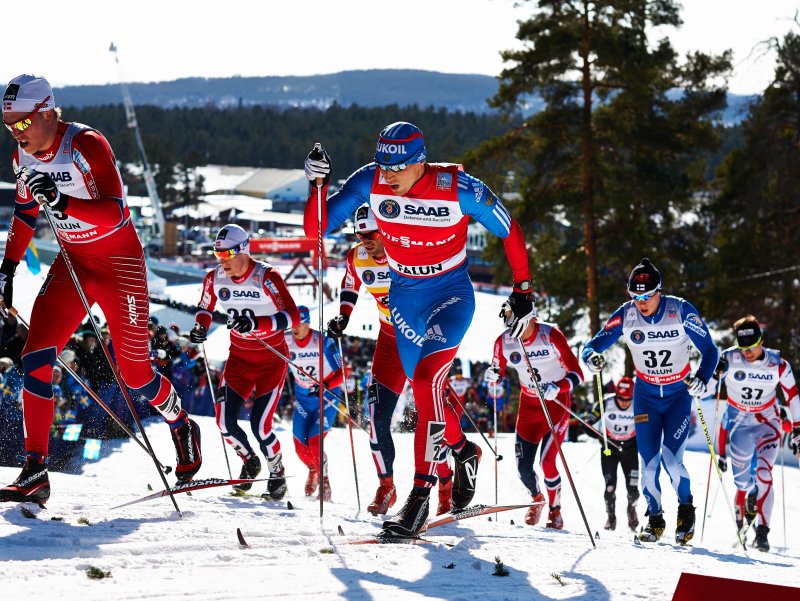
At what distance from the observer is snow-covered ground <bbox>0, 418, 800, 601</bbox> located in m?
4.04

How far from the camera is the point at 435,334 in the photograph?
19.3 ft

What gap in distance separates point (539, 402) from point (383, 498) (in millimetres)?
2526

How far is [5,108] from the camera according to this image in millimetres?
5691

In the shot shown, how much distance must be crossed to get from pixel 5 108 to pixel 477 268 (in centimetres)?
5664

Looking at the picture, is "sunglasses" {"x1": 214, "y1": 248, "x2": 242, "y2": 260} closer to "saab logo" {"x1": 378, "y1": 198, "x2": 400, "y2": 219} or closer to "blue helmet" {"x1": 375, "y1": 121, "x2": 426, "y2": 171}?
"saab logo" {"x1": 378, "y1": 198, "x2": 400, "y2": 219}

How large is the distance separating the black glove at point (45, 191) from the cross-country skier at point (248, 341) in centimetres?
285

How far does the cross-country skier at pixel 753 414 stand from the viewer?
1040cm

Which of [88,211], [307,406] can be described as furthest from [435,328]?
[307,406]

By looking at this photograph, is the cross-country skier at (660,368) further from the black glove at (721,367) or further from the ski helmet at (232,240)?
the ski helmet at (232,240)

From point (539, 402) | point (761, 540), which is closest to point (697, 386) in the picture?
point (539, 402)

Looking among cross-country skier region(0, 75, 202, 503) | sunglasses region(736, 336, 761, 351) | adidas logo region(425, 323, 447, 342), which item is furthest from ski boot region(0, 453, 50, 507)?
sunglasses region(736, 336, 761, 351)

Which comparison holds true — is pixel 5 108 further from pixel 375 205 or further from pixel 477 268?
pixel 477 268

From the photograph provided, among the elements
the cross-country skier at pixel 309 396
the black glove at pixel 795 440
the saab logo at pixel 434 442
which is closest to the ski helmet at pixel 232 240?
the cross-country skier at pixel 309 396

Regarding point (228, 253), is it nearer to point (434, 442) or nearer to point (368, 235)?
point (368, 235)
